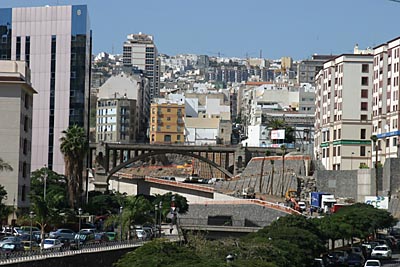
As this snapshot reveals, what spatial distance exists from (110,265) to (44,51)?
80.2 meters

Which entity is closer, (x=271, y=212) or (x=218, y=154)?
(x=271, y=212)

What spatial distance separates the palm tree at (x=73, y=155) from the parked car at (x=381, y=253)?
32.6 meters

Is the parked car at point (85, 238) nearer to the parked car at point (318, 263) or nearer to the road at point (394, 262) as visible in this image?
the parked car at point (318, 263)

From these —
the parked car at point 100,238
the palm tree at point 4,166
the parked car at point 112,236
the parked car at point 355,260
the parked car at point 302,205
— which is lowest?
the parked car at point 355,260

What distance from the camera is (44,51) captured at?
142 m

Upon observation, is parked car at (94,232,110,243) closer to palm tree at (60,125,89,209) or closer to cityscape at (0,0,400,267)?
cityscape at (0,0,400,267)

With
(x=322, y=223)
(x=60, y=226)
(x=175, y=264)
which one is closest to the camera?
(x=175, y=264)

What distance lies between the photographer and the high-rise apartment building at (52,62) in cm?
14025

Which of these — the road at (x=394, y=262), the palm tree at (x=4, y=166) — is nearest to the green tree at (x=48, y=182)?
the palm tree at (x=4, y=166)

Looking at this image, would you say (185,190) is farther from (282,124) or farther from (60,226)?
(60,226)

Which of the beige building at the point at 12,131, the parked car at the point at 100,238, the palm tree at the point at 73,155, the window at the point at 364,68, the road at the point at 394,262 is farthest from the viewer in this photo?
the window at the point at 364,68

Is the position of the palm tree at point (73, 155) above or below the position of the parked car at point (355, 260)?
above

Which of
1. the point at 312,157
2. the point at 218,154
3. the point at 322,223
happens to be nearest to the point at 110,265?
the point at 322,223

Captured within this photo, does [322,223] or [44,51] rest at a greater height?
[44,51]
